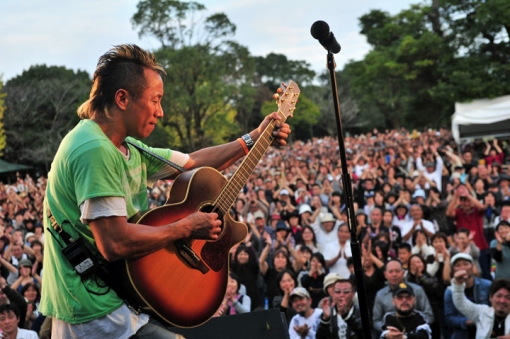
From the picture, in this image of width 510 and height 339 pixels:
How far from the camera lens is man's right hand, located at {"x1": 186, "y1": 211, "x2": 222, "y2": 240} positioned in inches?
93.1

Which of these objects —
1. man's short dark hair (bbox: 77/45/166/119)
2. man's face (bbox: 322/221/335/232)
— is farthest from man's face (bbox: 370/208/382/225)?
man's short dark hair (bbox: 77/45/166/119)

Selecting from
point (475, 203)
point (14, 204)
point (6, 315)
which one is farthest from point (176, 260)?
point (14, 204)

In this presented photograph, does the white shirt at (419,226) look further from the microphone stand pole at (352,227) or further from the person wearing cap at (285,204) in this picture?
the microphone stand pole at (352,227)

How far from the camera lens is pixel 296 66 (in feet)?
225

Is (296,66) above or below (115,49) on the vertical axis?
above

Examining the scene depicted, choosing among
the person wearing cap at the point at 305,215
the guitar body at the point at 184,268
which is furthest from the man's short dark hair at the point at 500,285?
the person wearing cap at the point at 305,215

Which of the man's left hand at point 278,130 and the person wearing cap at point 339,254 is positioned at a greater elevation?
the man's left hand at point 278,130

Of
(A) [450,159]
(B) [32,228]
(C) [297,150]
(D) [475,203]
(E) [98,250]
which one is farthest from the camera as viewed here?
(C) [297,150]

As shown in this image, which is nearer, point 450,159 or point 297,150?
point 450,159

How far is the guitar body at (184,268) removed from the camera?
2.25 meters

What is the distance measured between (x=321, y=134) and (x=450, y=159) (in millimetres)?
48236

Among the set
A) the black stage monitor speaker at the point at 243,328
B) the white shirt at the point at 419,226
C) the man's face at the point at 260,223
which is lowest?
the white shirt at the point at 419,226

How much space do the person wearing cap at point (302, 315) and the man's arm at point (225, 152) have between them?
371 cm

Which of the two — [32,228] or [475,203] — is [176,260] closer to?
[475,203]
